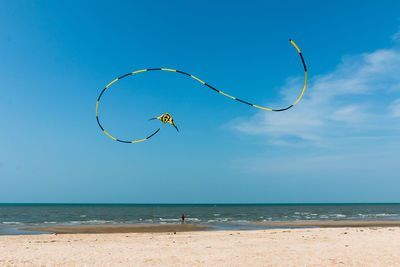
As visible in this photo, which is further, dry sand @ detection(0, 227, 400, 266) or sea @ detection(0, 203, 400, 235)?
sea @ detection(0, 203, 400, 235)

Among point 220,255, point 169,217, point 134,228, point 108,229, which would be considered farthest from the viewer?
point 169,217

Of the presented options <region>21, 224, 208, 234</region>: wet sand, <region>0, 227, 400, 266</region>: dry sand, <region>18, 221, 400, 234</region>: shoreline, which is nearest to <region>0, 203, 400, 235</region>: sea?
<region>18, 221, 400, 234</region>: shoreline

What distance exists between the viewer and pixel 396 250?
15211mm

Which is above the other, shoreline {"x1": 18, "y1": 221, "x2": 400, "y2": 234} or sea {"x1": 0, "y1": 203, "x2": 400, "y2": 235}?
sea {"x1": 0, "y1": 203, "x2": 400, "y2": 235}

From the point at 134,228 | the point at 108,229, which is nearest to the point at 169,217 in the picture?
the point at 134,228

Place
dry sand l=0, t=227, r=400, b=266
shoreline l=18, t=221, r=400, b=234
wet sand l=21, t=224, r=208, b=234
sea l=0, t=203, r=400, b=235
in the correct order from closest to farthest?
dry sand l=0, t=227, r=400, b=266, wet sand l=21, t=224, r=208, b=234, shoreline l=18, t=221, r=400, b=234, sea l=0, t=203, r=400, b=235

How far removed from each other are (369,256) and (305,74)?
8.07m

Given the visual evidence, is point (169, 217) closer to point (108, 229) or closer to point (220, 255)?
point (108, 229)

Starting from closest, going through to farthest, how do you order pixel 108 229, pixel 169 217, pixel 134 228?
pixel 108 229 → pixel 134 228 → pixel 169 217

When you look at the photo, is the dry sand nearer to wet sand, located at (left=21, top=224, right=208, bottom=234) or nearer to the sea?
wet sand, located at (left=21, top=224, right=208, bottom=234)

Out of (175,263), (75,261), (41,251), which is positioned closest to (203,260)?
(175,263)

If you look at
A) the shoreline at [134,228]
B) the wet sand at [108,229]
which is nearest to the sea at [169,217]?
the shoreline at [134,228]

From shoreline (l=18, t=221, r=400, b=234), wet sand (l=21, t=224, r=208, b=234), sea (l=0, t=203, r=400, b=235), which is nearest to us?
wet sand (l=21, t=224, r=208, b=234)

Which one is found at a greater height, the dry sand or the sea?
the sea
